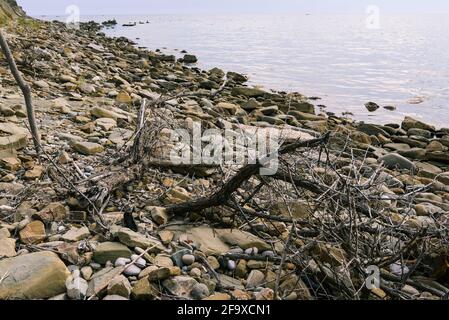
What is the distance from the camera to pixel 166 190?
3871 millimetres

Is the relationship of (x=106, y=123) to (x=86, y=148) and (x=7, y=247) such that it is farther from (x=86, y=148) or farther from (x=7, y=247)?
(x=7, y=247)

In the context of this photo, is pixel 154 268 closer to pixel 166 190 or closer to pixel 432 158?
pixel 166 190

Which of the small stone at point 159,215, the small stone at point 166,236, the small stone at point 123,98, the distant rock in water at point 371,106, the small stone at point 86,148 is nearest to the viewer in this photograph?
the small stone at point 166,236

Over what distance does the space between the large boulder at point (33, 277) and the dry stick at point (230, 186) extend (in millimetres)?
1159

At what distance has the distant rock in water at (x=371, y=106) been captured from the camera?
13.5m

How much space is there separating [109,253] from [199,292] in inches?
27.0

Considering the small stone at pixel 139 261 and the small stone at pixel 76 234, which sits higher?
the small stone at pixel 76 234

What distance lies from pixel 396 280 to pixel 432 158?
21.2 feet

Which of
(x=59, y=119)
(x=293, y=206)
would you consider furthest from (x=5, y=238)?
(x=59, y=119)

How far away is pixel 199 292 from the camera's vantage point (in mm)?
2494

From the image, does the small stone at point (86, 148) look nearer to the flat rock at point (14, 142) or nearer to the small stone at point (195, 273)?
the flat rock at point (14, 142)

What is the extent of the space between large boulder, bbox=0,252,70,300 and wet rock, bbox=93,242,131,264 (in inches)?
9.3

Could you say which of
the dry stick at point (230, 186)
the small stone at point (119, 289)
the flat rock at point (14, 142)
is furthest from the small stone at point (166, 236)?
the flat rock at point (14, 142)

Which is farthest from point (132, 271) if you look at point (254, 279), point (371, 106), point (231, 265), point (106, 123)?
point (371, 106)
